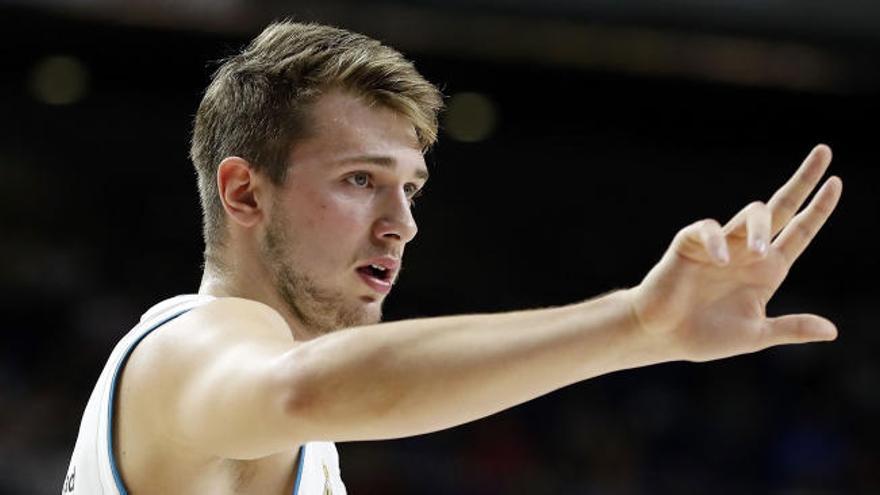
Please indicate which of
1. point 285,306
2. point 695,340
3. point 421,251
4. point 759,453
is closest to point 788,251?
point 695,340

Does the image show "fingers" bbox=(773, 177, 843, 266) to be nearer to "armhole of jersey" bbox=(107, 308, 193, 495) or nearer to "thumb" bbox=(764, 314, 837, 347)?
"thumb" bbox=(764, 314, 837, 347)

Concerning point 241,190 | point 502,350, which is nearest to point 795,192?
point 502,350

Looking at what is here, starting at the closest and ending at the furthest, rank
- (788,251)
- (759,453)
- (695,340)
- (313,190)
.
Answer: (695,340), (788,251), (313,190), (759,453)

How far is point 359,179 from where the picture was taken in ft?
10.8

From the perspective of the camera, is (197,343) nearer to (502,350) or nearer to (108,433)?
(108,433)

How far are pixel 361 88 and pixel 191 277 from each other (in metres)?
11.2

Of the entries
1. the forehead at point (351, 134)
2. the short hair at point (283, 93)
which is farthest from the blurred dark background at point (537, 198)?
the forehead at point (351, 134)

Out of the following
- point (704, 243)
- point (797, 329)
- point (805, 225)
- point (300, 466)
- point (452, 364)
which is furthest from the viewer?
point (300, 466)

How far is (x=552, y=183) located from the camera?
15.9 meters

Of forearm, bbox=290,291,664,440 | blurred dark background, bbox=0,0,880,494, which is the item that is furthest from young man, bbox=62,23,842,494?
blurred dark background, bbox=0,0,880,494

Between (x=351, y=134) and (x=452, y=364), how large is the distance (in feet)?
3.71

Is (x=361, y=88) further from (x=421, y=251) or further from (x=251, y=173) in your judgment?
(x=421, y=251)

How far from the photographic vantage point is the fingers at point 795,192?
8.44 feet

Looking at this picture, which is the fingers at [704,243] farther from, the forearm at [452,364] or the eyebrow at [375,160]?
the eyebrow at [375,160]
